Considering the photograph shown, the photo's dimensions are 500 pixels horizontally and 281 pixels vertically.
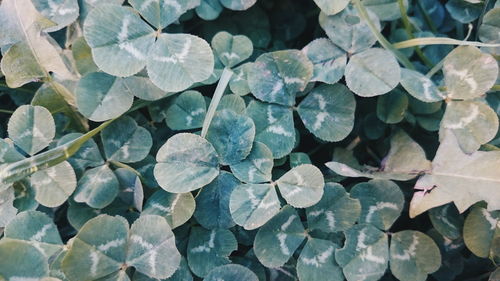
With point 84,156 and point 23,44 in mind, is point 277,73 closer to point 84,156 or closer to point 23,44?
point 84,156

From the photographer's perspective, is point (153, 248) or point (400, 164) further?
point (400, 164)

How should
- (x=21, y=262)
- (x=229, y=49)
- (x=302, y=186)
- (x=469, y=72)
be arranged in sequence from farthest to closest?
(x=229, y=49), (x=469, y=72), (x=302, y=186), (x=21, y=262)

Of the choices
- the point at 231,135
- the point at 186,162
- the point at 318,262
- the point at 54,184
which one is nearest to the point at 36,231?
the point at 54,184

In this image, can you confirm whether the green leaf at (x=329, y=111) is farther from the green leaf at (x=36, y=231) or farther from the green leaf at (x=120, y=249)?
the green leaf at (x=36, y=231)

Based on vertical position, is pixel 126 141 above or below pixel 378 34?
below

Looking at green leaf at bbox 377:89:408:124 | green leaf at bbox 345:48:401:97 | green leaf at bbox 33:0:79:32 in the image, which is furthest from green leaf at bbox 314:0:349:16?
green leaf at bbox 33:0:79:32

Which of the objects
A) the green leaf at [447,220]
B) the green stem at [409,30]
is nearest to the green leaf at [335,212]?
the green leaf at [447,220]
